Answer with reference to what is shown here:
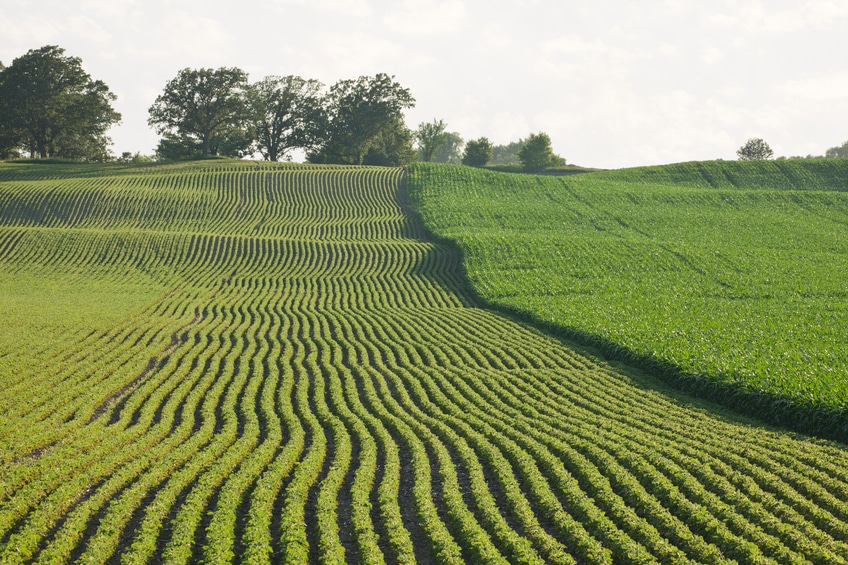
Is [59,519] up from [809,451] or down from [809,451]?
down

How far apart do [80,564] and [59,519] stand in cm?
186

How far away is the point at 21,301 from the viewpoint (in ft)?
108

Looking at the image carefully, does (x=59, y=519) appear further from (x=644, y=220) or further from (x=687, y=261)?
(x=644, y=220)

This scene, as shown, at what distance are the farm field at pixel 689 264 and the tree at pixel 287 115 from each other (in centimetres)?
3261

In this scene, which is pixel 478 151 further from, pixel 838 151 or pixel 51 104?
pixel 838 151

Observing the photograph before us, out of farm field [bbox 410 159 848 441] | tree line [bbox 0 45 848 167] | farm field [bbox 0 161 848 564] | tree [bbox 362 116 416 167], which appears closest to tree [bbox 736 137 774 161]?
tree line [bbox 0 45 848 167]

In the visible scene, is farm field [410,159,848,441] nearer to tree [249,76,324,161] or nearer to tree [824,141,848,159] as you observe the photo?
tree [249,76,324,161]

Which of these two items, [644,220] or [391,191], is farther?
[391,191]

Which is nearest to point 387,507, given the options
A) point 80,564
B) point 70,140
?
point 80,564

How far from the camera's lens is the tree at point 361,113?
95.2 metres

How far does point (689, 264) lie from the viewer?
43062 mm

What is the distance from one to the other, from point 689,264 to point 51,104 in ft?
251

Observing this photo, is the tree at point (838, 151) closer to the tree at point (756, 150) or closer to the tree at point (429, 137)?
the tree at point (756, 150)

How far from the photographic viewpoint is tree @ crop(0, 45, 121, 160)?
7819 centimetres
